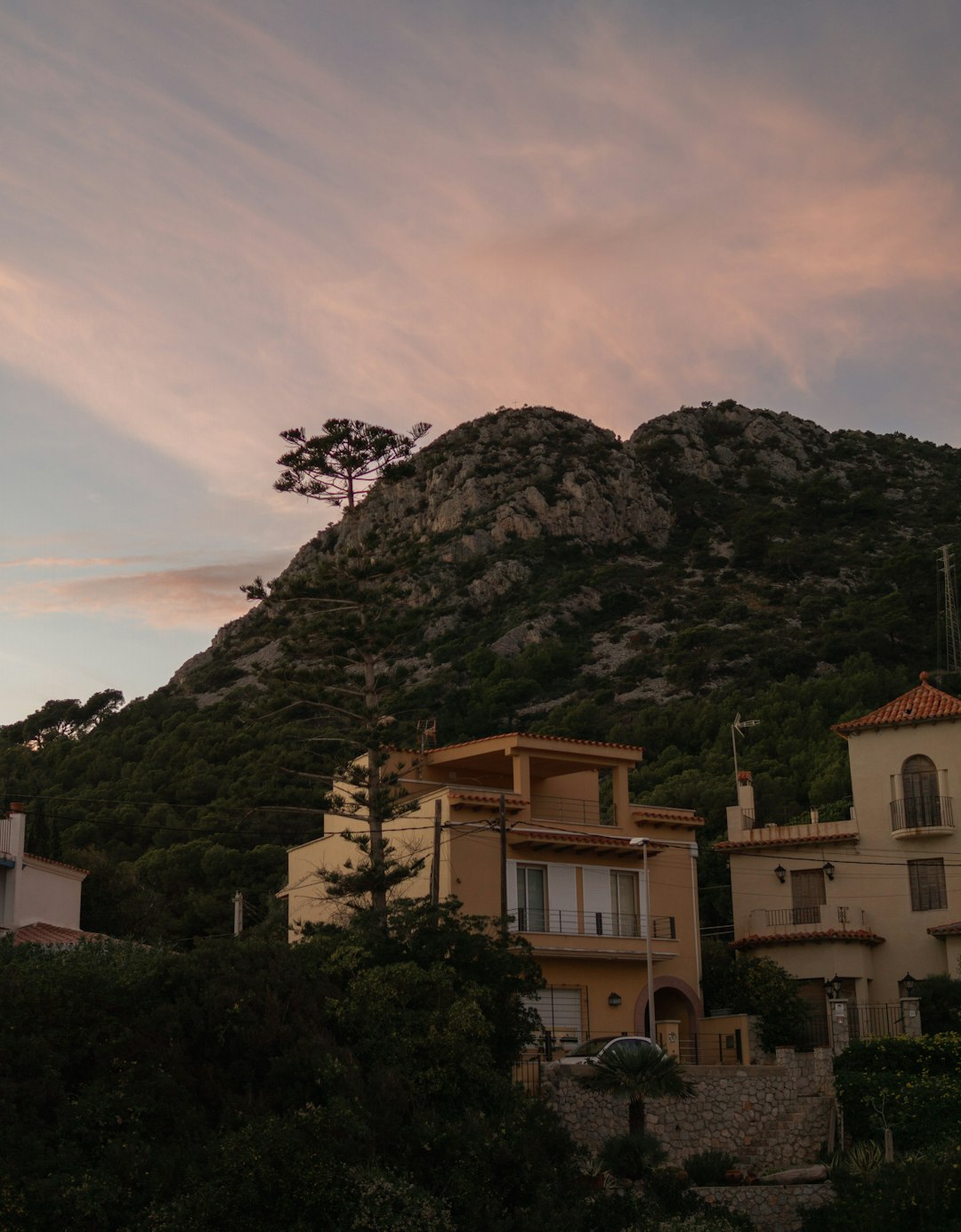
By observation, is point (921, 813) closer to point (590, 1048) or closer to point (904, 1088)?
point (904, 1088)

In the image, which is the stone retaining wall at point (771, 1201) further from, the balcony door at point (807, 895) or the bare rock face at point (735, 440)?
the bare rock face at point (735, 440)

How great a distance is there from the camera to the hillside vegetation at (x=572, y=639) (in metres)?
52.7

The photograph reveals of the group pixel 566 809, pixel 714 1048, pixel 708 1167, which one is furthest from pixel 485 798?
pixel 708 1167

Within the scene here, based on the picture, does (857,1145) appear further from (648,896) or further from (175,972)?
(175,972)

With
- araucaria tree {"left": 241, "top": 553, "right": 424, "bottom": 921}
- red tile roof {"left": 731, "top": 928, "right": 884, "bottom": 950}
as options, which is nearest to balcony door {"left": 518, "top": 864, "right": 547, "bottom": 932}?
araucaria tree {"left": 241, "top": 553, "right": 424, "bottom": 921}

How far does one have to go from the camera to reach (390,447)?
3794cm

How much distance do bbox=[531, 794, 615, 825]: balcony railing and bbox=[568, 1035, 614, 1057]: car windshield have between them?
770cm

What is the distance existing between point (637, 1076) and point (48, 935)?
15205mm

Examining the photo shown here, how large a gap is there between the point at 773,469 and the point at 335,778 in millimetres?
93819

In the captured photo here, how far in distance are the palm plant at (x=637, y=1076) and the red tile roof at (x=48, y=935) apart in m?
11.9

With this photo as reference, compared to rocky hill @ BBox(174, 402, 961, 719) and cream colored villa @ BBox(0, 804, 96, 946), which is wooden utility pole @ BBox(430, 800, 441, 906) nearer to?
cream colored villa @ BBox(0, 804, 96, 946)

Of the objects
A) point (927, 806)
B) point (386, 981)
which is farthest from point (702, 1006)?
point (386, 981)

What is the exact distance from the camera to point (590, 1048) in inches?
1253

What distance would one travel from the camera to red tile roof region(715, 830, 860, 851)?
1545 inches
